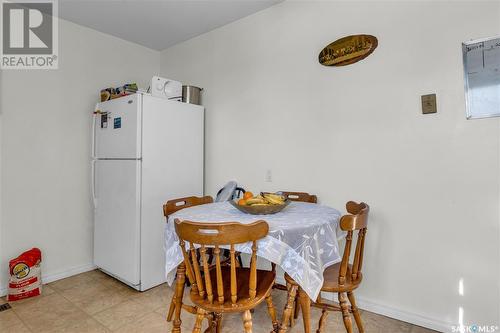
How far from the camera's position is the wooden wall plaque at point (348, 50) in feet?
7.03

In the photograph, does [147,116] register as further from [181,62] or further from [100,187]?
[181,62]

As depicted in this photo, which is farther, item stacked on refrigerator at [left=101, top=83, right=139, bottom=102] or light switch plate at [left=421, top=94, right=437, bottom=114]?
item stacked on refrigerator at [left=101, top=83, right=139, bottom=102]

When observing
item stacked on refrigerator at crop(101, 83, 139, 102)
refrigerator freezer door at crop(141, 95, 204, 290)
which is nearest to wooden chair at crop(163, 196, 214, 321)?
refrigerator freezer door at crop(141, 95, 204, 290)

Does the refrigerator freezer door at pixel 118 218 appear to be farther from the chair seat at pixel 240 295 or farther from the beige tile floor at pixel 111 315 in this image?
the chair seat at pixel 240 295

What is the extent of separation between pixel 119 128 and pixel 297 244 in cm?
206

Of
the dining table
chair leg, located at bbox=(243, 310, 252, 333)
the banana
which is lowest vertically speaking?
chair leg, located at bbox=(243, 310, 252, 333)

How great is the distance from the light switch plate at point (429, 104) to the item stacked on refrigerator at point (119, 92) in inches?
98.2

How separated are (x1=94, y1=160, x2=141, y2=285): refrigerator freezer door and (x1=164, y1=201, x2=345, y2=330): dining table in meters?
0.97

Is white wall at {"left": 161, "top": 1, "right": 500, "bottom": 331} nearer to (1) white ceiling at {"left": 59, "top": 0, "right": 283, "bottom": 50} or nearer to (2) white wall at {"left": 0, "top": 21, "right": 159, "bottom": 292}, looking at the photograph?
(1) white ceiling at {"left": 59, "top": 0, "right": 283, "bottom": 50}

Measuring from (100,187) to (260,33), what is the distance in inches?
88.6

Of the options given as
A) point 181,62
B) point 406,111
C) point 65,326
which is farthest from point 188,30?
point 65,326

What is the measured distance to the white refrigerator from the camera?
251 centimetres

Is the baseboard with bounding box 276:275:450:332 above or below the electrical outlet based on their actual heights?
below

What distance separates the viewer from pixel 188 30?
317 cm
